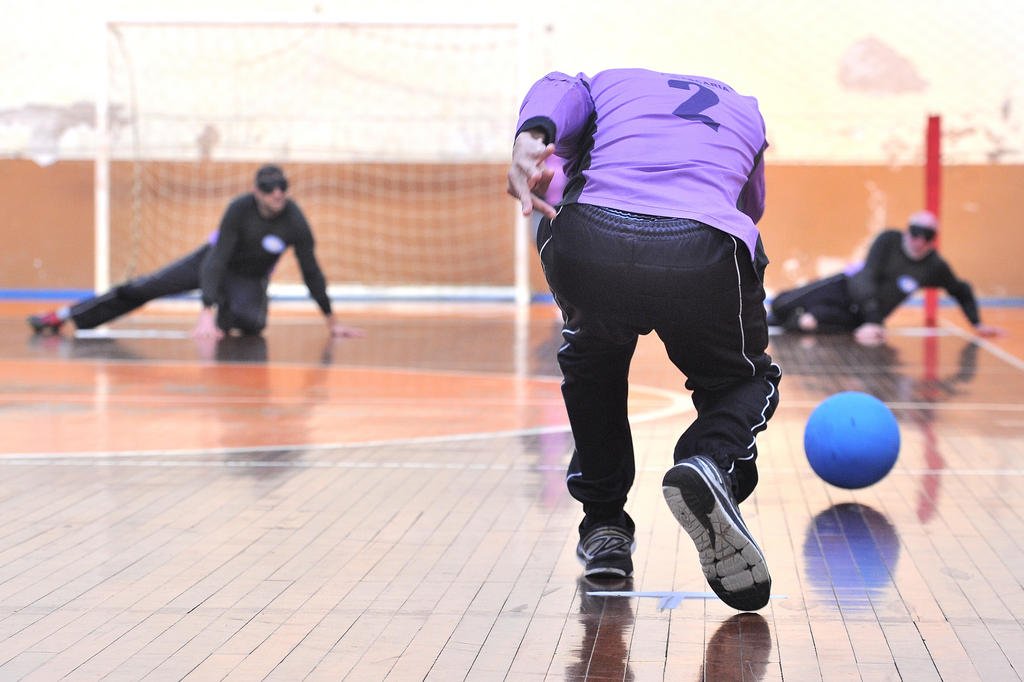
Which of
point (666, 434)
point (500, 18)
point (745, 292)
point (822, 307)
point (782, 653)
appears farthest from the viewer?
point (500, 18)

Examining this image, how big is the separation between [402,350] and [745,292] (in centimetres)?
819

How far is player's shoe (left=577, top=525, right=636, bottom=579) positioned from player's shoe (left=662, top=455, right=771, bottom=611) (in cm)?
53

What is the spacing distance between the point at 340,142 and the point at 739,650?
637 inches

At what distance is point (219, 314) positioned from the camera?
12.5m

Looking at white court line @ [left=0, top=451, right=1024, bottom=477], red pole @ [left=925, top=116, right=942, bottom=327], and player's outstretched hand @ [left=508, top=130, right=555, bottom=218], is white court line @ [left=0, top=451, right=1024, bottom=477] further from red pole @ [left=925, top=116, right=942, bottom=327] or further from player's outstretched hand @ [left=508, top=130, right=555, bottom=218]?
red pole @ [left=925, top=116, right=942, bottom=327]

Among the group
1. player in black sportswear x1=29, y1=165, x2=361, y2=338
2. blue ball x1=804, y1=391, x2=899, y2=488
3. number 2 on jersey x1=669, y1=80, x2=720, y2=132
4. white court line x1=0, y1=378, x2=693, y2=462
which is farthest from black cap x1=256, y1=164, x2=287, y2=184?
number 2 on jersey x1=669, y1=80, x2=720, y2=132

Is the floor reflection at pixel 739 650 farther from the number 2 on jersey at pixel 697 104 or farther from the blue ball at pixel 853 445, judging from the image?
the blue ball at pixel 853 445

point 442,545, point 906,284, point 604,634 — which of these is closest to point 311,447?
point 442,545

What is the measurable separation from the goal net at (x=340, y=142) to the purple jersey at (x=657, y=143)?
14718mm

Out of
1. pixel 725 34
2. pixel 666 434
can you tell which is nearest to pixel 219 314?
pixel 666 434

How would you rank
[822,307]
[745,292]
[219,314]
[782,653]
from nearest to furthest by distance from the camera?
[782,653], [745,292], [219,314], [822,307]

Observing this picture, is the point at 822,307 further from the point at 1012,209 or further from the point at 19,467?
the point at 19,467

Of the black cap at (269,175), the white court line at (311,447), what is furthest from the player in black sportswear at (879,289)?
the white court line at (311,447)

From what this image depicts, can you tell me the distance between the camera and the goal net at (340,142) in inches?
732
